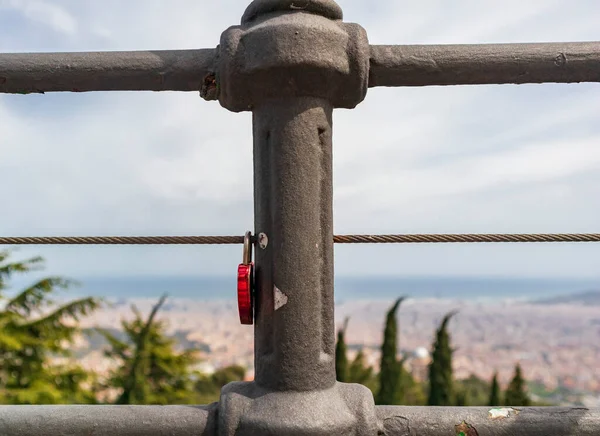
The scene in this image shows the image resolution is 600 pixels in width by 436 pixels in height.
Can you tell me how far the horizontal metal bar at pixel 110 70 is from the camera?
90cm

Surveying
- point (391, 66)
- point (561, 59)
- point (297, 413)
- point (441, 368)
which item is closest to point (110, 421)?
point (297, 413)

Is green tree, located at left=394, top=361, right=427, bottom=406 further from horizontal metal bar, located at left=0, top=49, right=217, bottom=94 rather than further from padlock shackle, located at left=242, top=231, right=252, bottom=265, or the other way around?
horizontal metal bar, located at left=0, top=49, right=217, bottom=94

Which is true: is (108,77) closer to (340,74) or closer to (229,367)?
(340,74)

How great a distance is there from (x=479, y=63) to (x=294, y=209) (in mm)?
443

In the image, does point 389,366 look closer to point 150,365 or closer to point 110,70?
point 150,365

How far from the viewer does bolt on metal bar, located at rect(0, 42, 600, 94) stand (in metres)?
0.89

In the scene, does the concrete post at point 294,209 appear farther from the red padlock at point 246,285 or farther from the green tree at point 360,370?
the green tree at point 360,370

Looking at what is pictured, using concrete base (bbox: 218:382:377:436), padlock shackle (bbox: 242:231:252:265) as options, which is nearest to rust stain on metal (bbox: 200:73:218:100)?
padlock shackle (bbox: 242:231:252:265)

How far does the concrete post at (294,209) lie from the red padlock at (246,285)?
0.06 ft

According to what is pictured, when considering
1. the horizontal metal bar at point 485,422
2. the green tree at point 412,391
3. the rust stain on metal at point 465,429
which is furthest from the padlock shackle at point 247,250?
the green tree at point 412,391

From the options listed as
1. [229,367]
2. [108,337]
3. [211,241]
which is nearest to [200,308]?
[229,367]

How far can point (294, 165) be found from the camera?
839 millimetres

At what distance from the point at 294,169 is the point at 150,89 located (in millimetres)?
337

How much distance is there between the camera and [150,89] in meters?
0.93
